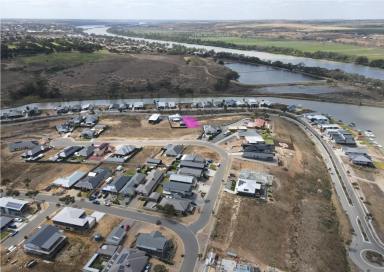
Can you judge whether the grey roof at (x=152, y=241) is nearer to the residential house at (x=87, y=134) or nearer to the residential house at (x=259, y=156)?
the residential house at (x=259, y=156)

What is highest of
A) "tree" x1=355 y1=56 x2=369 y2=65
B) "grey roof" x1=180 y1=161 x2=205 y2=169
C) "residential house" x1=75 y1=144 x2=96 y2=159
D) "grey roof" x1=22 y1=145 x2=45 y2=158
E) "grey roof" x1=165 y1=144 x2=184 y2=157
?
"tree" x1=355 y1=56 x2=369 y2=65

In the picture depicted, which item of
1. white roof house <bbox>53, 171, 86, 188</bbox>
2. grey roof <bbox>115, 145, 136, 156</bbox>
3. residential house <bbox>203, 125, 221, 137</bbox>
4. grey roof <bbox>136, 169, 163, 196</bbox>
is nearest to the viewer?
grey roof <bbox>136, 169, 163, 196</bbox>

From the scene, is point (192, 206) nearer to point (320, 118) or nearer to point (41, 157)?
point (41, 157)

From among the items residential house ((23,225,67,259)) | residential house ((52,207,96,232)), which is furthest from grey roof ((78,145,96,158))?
residential house ((23,225,67,259))

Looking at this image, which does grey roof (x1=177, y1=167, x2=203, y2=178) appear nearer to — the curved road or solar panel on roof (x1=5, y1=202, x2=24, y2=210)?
the curved road

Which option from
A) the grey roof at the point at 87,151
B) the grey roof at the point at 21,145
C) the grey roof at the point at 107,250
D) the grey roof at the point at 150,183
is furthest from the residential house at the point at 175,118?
the grey roof at the point at 107,250
